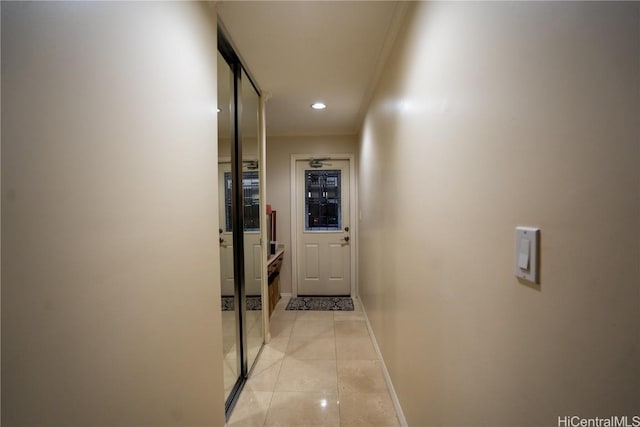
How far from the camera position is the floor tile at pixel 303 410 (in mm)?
1707

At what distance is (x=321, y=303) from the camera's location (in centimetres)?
390

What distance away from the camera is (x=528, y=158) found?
607 mm

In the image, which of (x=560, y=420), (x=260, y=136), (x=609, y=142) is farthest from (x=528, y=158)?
(x=260, y=136)

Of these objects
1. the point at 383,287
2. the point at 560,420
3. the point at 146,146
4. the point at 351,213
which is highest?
the point at 146,146

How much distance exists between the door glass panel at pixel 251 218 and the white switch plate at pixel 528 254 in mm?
1845

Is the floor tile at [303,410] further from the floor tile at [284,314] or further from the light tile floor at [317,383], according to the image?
the floor tile at [284,314]

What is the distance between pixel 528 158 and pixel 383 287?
1.75 meters

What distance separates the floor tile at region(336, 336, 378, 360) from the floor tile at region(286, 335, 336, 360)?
0.06 metres

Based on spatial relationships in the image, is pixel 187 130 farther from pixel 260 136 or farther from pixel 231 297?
pixel 260 136

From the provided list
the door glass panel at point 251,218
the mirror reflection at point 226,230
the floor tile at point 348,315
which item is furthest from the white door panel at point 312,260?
the mirror reflection at point 226,230

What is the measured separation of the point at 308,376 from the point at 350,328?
0.97 metres

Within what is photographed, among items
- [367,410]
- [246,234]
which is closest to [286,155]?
[246,234]

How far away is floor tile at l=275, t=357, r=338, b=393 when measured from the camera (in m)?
2.03

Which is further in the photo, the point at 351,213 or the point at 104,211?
the point at 351,213
